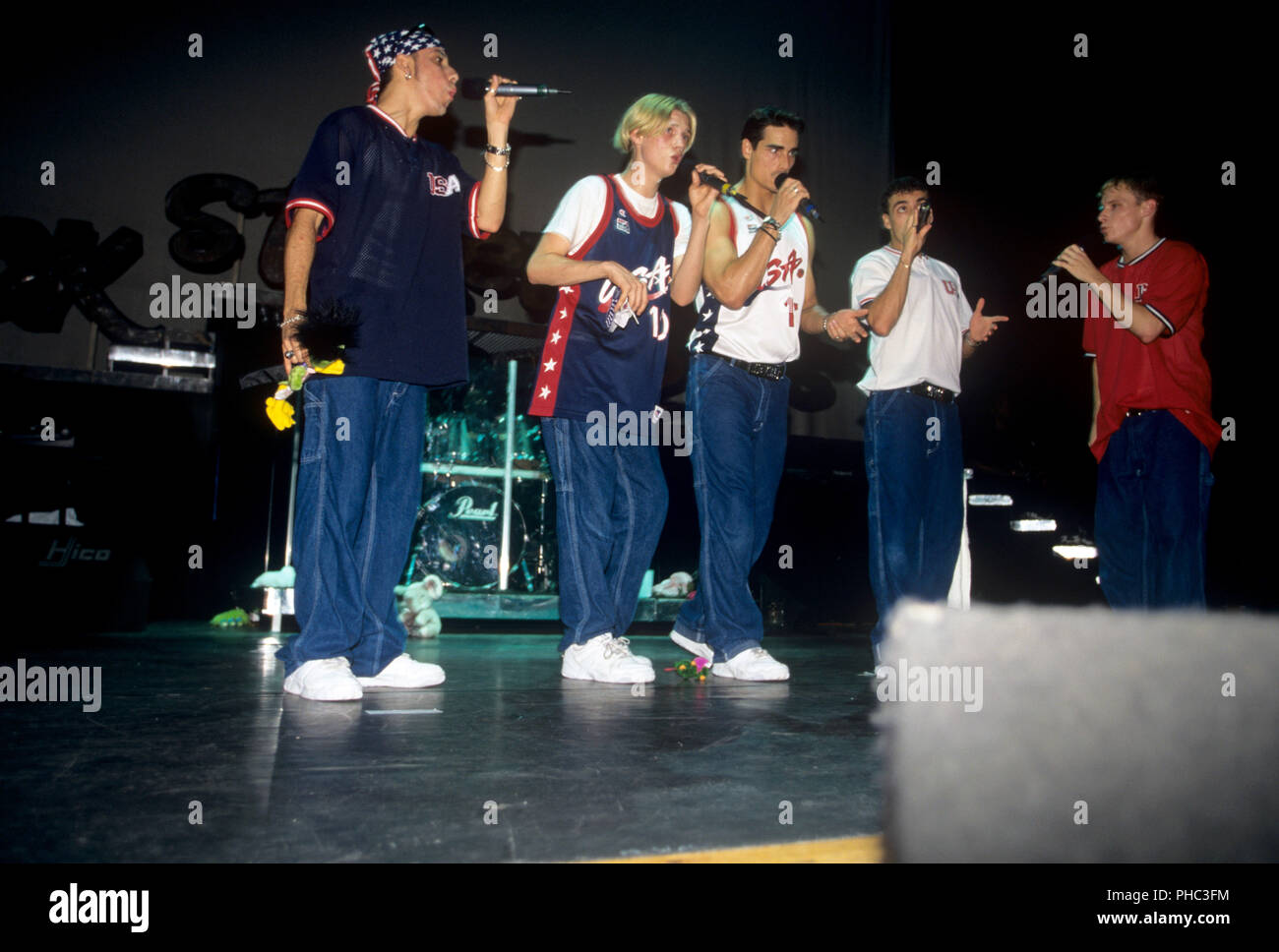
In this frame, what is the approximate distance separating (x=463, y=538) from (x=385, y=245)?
2.87 metres

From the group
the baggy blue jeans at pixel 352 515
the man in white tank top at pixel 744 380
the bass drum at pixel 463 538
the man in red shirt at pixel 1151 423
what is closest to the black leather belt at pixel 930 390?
the man in white tank top at pixel 744 380

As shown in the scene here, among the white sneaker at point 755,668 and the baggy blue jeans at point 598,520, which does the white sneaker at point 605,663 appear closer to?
the baggy blue jeans at point 598,520

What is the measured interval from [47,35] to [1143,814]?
23.8ft

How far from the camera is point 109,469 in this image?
5.11m

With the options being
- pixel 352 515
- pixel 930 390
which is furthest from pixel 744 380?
pixel 352 515

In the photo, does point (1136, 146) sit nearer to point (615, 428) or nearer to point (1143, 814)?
point (615, 428)

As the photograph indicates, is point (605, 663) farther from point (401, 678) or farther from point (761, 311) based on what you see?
point (761, 311)

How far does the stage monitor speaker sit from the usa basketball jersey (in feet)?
4.53

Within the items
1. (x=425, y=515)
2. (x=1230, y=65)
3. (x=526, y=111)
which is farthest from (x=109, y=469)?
(x=1230, y=65)

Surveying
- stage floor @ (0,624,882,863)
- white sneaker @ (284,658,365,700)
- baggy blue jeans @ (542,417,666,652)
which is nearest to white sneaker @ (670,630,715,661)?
baggy blue jeans @ (542,417,666,652)

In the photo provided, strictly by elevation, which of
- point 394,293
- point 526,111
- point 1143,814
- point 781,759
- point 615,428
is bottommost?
point 781,759

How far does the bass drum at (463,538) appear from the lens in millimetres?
4910

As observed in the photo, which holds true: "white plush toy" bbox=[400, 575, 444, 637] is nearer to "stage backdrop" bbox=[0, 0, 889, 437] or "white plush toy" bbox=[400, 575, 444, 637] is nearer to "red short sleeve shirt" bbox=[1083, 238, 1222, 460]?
"stage backdrop" bbox=[0, 0, 889, 437]

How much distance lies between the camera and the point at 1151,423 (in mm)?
2861
